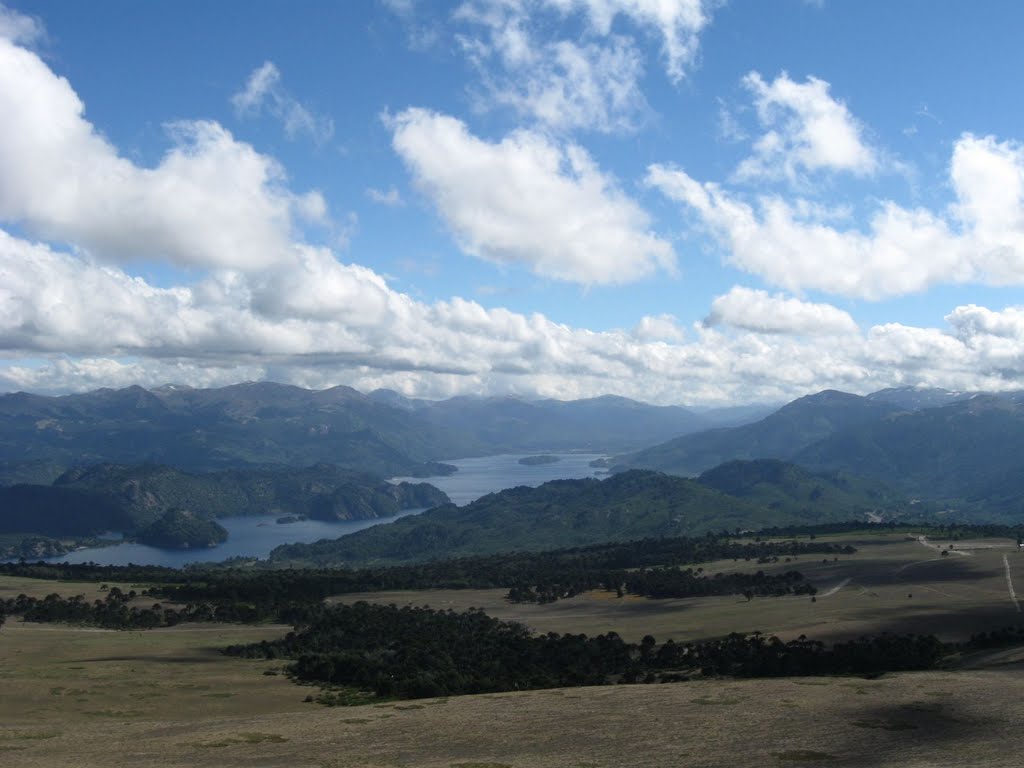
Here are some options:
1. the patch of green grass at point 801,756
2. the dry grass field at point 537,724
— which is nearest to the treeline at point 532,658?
the dry grass field at point 537,724

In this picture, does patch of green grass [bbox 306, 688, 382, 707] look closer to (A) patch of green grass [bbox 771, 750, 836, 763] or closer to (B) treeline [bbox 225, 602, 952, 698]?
(B) treeline [bbox 225, 602, 952, 698]

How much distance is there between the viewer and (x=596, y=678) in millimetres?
98188

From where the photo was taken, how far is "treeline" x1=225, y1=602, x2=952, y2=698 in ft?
300

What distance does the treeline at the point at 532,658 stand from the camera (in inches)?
3600

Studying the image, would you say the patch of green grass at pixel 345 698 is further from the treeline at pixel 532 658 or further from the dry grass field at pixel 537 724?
the treeline at pixel 532 658

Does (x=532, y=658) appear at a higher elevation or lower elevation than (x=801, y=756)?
lower

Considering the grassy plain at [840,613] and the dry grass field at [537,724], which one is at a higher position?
the dry grass field at [537,724]

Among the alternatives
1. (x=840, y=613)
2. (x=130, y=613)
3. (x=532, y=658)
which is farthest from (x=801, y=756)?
(x=130, y=613)

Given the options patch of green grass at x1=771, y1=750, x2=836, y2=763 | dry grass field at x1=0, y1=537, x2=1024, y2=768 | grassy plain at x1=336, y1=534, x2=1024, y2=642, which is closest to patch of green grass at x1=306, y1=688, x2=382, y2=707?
dry grass field at x1=0, y1=537, x2=1024, y2=768

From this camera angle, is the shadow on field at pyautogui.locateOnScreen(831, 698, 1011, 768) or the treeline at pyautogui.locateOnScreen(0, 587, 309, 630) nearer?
the shadow on field at pyautogui.locateOnScreen(831, 698, 1011, 768)

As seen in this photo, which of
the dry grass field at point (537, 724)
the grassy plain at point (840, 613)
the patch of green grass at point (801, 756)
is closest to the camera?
the patch of green grass at point (801, 756)

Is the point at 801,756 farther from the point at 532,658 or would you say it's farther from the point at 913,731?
the point at 532,658

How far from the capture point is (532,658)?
117 meters

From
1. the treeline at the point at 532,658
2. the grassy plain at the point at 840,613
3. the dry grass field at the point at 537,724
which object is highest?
the dry grass field at the point at 537,724
